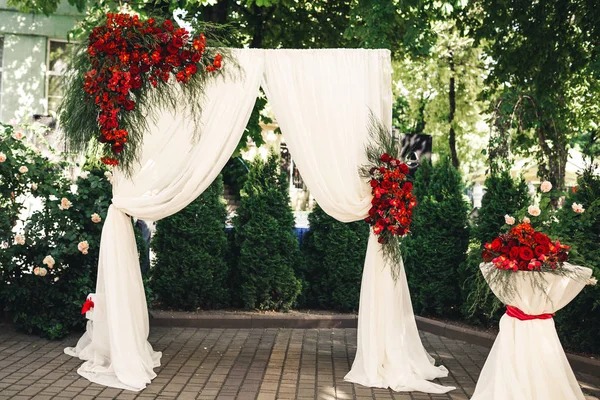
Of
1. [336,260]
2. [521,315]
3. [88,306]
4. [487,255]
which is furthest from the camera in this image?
[336,260]

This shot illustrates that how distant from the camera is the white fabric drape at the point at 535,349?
4648 millimetres

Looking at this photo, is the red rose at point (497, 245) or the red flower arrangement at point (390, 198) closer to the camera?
the red rose at point (497, 245)

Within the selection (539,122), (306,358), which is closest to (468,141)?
(539,122)

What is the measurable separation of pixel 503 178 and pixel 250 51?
10.9 feet

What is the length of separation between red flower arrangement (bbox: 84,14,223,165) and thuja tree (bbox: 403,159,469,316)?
351 cm

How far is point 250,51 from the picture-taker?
244 inches

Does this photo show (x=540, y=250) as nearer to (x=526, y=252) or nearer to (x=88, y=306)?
(x=526, y=252)

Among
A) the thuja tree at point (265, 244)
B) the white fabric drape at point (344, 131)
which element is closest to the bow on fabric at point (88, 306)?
the white fabric drape at point (344, 131)

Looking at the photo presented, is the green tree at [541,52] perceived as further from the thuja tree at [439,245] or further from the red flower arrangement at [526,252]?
the red flower arrangement at [526,252]

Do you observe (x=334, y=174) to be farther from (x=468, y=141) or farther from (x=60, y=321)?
(x=468, y=141)

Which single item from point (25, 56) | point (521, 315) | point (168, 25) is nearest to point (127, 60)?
point (168, 25)

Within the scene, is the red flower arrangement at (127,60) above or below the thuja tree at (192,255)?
above

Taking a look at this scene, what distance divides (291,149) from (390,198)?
100cm

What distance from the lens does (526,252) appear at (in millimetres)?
4688
